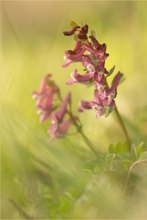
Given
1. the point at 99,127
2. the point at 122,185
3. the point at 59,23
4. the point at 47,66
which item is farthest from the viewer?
the point at 59,23

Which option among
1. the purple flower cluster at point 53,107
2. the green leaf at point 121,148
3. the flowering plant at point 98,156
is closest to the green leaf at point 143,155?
the flowering plant at point 98,156

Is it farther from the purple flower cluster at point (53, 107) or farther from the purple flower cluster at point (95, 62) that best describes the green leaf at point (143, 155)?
the purple flower cluster at point (53, 107)

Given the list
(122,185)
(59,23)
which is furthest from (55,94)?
(59,23)

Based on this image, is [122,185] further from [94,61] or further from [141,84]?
[141,84]

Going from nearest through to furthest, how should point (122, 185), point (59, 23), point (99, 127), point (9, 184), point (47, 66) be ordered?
point (122, 185), point (9, 184), point (99, 127), point (47, 66), point (59, 23)

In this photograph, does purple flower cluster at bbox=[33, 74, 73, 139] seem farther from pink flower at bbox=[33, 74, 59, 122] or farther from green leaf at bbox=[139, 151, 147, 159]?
green leaf at bbox=[139, 151, 147, 159]

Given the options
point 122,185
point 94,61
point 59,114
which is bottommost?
point 122,185

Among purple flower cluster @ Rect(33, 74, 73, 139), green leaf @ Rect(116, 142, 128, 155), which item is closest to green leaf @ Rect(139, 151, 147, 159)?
green leaf @ Rect(116, 142, 128, 155)
